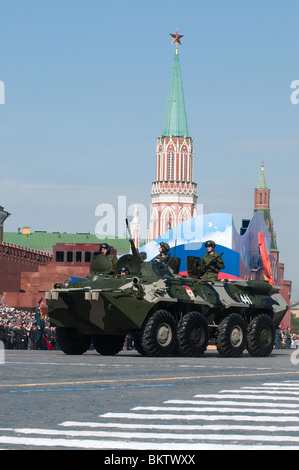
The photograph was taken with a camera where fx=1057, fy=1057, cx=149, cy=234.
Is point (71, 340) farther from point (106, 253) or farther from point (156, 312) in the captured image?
point (156, 312)

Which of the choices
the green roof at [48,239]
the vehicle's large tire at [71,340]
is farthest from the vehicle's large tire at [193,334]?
the green roof at [48,239]

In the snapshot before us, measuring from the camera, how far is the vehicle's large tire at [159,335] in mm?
23031

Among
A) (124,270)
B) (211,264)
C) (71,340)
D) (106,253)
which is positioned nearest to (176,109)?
(211,264)

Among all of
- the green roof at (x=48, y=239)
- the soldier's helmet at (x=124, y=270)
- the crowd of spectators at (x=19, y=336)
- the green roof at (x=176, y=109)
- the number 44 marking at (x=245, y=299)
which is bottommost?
the crowd of spectators at (x=19, y=336)

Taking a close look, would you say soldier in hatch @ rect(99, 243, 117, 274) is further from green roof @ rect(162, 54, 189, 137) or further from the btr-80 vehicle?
green roof @ rect(162, 54, 189, 137)

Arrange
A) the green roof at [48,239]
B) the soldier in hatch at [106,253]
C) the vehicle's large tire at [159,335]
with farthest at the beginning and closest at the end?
1. the green roof at [48,239]
2. the soldier in hatch at [106,253]
3. the vehicle's large tire at [159,335]

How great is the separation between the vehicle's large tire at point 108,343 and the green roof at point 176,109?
163 m

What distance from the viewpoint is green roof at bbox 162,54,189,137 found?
615ft

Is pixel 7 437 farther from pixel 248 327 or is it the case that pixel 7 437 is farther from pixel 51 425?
pixel 248 327

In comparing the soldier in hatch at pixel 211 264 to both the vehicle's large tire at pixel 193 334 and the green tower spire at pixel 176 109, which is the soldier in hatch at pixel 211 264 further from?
the green tower spire at pixel 176 109

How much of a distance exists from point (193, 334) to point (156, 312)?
1.26 m

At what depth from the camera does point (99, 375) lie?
16234mm
